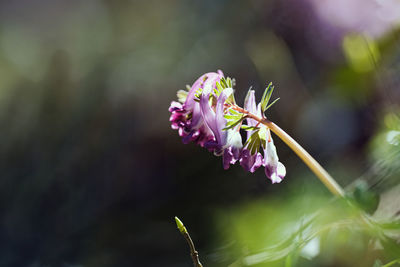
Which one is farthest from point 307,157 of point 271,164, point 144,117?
point 144,117

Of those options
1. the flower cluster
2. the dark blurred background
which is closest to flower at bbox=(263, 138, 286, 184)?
the flower cluster

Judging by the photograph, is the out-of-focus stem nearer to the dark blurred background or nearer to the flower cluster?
the flower cluster

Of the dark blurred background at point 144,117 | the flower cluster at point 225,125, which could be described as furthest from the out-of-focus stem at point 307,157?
the dark blurred background at point 144,117

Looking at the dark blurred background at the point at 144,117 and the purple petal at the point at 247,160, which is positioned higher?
the dark blurred background at the point at 144,117

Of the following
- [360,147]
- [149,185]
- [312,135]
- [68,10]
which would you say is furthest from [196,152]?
[68,10]

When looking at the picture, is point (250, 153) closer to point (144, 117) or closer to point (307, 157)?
point (307, 157)

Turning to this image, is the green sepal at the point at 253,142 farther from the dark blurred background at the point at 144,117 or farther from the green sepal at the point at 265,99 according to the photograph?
the dark blurred background at the point at 144,117
